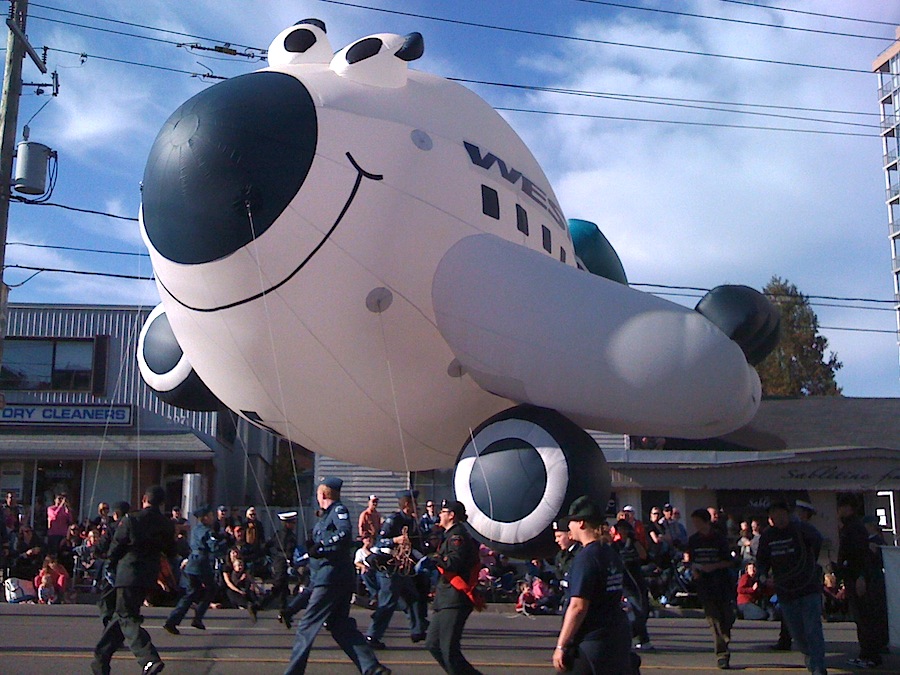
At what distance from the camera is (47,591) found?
12.9 metres

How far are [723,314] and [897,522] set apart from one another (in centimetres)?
1955

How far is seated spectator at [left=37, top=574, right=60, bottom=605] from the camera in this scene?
12.9 m

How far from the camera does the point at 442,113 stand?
8.66 meters

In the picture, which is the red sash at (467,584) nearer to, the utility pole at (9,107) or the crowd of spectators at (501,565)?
the crowd of spectators at (501,565)

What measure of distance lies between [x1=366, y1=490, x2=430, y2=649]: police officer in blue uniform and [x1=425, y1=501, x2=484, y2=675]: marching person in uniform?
7.53ft

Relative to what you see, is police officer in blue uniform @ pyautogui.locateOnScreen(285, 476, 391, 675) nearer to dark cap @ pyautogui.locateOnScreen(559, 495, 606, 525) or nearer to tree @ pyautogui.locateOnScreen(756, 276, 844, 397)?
dark cap @ pyautogui.locateOnScreen(559, 495, 606, 525)

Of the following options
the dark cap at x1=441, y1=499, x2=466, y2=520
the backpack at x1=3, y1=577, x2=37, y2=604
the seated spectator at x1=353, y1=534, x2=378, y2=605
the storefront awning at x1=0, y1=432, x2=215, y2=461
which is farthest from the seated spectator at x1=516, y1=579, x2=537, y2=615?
the storefront awning at x1=0, y1=432, x2=215, y2=461

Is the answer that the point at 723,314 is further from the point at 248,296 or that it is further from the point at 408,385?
the point at 248,296

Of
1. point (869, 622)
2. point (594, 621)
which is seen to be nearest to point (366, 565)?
point (869, 622)

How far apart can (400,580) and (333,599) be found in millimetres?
2426

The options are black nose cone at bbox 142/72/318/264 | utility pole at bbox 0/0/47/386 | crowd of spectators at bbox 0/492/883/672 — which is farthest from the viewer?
utility pole at bbox 0/0/47/386

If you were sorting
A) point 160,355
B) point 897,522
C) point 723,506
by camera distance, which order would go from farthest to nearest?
1. point 897,522
2. point 723,506
3. point 160,355

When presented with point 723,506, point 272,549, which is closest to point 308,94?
point 272,549

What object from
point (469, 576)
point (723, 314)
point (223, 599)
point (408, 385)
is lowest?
point (223, 599)
